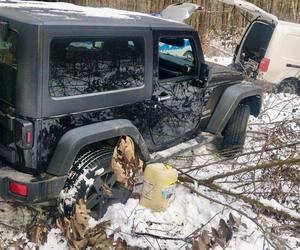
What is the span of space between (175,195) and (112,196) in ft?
2.39

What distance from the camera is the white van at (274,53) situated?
9070 mm

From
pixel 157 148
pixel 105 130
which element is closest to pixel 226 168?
pixel 157 148

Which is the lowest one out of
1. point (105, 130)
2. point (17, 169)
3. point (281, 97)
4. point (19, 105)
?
point (281, 97)

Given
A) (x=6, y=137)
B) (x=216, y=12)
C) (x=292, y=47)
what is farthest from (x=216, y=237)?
(x=216, y=12)

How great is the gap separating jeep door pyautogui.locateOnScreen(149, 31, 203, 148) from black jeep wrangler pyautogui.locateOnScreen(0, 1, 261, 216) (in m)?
0.02

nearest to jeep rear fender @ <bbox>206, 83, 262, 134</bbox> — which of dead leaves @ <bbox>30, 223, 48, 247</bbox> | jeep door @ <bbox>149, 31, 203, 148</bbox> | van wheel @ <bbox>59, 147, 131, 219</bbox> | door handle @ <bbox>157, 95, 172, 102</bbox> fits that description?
jeep door @ <bbox>149, 31, 203, 148</bbox>

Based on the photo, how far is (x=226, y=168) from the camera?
205 inches

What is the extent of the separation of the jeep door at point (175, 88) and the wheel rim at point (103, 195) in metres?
0.74

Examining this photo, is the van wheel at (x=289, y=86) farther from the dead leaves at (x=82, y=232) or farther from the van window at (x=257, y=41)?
the dead leaves at (x=82, y=232)

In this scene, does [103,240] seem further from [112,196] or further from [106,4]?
[106,4]

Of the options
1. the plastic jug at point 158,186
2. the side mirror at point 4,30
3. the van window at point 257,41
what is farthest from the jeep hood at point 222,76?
the van window at point 257,41

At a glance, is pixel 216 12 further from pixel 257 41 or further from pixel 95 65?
pixel 95 65

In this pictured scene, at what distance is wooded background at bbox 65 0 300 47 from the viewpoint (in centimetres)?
1499

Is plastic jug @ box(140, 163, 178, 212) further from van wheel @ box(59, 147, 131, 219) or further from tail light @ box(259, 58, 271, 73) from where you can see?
tail light @ box(259, 58, 271, 73)
